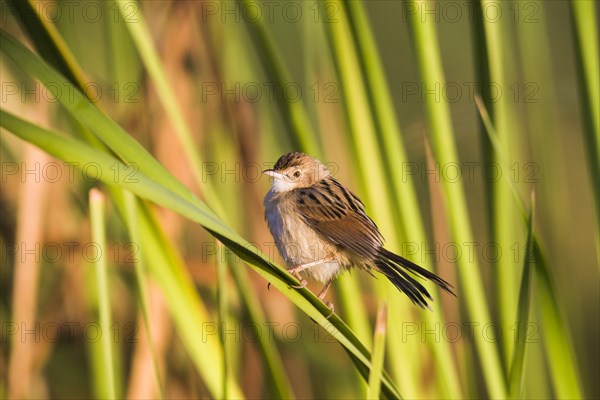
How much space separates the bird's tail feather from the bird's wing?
0.12 meters

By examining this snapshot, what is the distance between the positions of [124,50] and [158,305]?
3.23 ft

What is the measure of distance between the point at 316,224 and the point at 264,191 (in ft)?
2.52

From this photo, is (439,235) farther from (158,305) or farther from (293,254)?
(158,305)

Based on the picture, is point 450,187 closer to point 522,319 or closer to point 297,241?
point 522,319

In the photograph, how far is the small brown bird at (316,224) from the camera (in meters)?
2.53

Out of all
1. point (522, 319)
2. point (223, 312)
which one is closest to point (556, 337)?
point (522, 319)

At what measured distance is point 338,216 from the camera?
8.95 feet

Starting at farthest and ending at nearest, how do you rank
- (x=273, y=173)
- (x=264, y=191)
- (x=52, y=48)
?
1. (x=264, y=191)
2. (x=273, y=173)
3. (x=52, y=48)

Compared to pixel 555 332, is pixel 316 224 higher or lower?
higher

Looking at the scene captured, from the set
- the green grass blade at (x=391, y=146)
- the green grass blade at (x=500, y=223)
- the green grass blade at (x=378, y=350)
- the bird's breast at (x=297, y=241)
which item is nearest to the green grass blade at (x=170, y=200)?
the green grass blade at (x=378, y=350)

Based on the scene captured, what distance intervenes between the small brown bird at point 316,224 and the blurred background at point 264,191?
0.41 ft

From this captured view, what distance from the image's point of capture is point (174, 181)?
1436 mm

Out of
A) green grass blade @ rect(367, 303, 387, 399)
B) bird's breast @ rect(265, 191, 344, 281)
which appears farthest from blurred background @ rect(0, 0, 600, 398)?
green grass blade @ rect(367, 303, 387, 399)

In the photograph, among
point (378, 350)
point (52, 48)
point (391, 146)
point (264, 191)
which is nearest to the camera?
point (378, 350)
